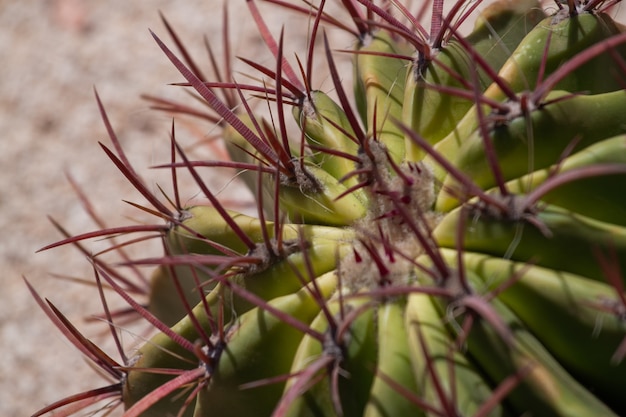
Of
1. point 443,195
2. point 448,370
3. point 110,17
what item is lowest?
point 448,370

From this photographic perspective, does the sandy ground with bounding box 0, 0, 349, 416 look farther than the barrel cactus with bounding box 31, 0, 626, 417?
Yes

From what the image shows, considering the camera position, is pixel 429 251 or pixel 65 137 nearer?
pixel 429 251

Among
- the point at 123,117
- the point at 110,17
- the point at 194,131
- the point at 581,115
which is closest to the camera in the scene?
the point at 581,115

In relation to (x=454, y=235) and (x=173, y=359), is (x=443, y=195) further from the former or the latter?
(x=173, y=359)

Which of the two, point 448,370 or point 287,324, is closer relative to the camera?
point 448,370

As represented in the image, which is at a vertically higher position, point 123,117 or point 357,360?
point 123,117

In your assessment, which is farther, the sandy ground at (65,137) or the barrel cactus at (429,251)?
the sandy ground at (65,137)

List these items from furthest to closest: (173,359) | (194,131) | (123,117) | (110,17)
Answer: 1. (110,17)
2. (123,117)
3. (194,131)
4. (173,359)

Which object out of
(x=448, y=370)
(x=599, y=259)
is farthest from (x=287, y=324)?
(x=599, y=259)
